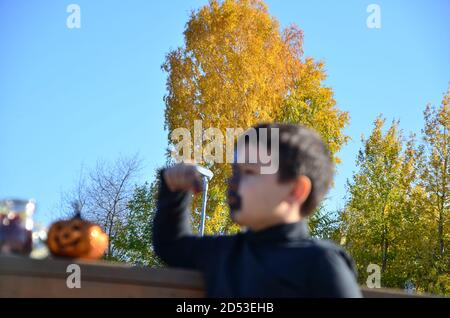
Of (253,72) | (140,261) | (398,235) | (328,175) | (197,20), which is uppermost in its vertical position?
(197,20)

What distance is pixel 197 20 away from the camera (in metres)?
18.1

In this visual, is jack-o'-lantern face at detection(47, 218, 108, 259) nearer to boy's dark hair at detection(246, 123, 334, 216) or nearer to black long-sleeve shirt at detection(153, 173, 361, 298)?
black long-sleeve shirt at detection(153, 173, 361, 298)

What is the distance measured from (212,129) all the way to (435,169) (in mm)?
6757

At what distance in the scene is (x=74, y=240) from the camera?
2.18 metres

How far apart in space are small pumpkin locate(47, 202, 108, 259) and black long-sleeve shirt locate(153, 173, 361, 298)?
0.32 metres

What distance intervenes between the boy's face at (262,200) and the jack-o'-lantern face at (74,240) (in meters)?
0.54

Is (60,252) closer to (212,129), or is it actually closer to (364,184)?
(212,129)

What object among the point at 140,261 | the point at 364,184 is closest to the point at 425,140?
the point at 364,184

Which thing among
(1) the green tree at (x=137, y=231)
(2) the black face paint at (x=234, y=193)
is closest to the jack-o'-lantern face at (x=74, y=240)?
(2) the black face paint at (x=234, y=193)

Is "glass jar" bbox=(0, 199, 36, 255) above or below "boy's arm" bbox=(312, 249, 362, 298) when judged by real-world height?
above

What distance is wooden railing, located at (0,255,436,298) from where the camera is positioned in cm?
198

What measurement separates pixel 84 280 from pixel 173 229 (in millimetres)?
516

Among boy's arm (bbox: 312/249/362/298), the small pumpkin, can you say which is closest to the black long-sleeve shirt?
boy's arm (bbox: 312/249/362/298)

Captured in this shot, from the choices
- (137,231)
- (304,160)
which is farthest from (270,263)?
(137,231)
